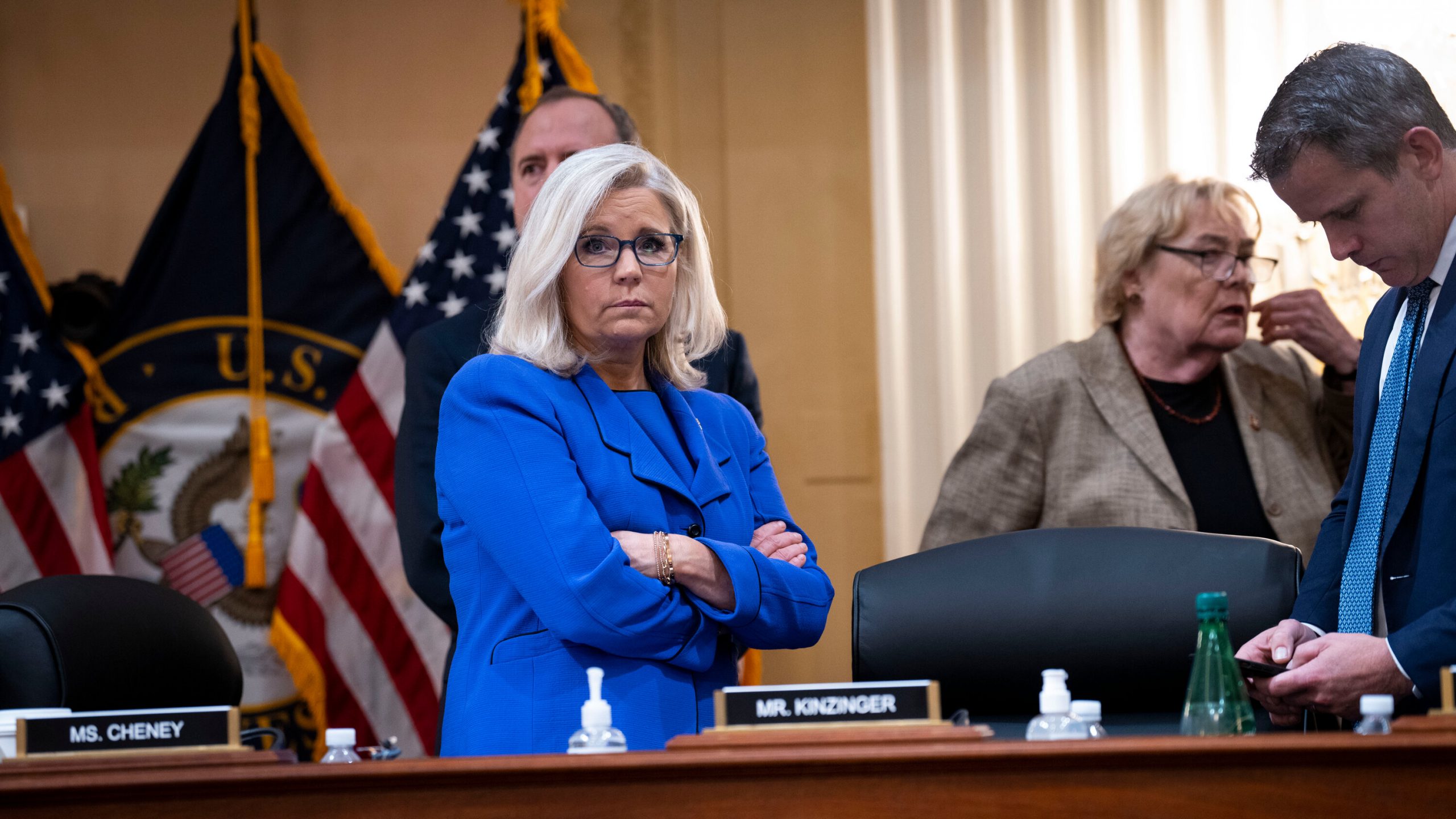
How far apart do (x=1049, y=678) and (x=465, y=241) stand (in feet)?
8.42

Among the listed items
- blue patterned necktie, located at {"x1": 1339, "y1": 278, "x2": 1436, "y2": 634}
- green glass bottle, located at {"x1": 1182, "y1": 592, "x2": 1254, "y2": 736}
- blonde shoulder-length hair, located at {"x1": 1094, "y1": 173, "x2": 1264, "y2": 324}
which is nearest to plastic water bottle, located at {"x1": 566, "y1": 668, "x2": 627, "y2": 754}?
green glass bottle, located at {"x1": 1182, "y1": 592, "x2": 1254, "y2": 736}

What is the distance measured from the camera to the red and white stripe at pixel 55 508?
3537 mm

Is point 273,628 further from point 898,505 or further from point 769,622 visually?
point 769,622

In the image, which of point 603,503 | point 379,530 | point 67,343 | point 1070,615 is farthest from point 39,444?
point 1070,615

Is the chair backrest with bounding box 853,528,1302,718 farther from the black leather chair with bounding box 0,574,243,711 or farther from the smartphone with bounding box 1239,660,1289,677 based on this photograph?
the black leather chair with bounding box 0,574,243,711

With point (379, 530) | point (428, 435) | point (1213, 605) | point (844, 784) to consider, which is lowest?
point (844, 784)

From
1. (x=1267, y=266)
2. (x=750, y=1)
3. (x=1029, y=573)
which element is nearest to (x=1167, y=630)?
(x=1029, y=573)

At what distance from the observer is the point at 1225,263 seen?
3123 millimetres

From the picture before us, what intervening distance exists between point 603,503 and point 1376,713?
3.18ft

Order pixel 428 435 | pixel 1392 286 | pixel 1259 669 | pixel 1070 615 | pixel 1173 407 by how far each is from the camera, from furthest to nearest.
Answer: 1. pixel 1173 407
2. pixel 428 435
3. pixel 1392 286
4. pixel 1070 615
5. pixel 1259 669

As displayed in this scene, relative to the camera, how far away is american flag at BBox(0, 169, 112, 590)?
11.6ft

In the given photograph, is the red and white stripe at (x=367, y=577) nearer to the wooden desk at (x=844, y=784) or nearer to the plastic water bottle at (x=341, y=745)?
the plastic water bottle at (x=341, y=745)

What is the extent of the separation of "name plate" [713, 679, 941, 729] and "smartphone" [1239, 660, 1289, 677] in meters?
0.56

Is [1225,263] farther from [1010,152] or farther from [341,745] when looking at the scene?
[341,745]
